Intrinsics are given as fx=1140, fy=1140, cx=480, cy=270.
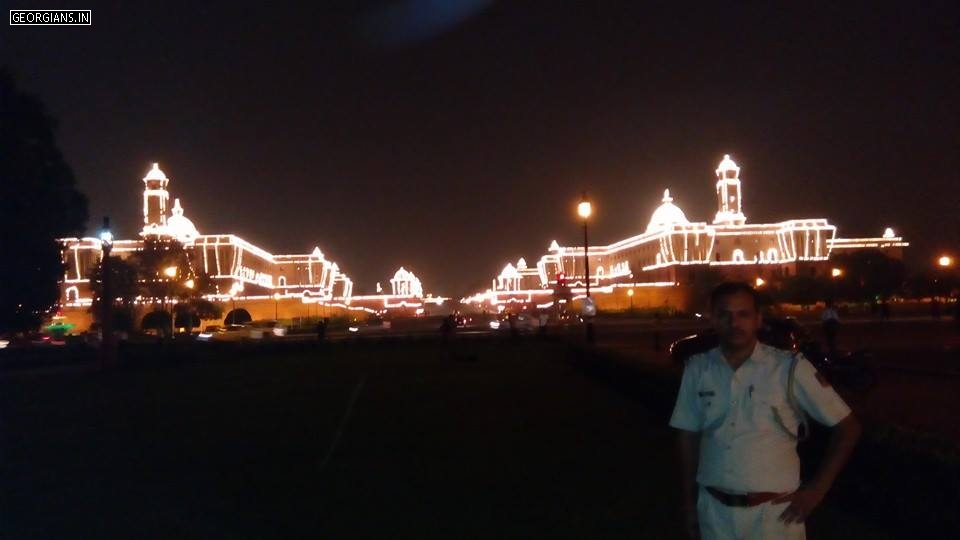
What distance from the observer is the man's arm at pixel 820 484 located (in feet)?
14.8

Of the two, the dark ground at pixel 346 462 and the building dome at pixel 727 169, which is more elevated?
the building dome at pixel 727 169

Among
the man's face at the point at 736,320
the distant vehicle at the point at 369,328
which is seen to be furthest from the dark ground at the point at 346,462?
the distant vehicle at the point at 369,328

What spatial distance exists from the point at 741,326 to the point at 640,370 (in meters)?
14.4

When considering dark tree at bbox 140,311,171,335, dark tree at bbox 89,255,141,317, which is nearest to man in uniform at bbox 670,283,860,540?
dark tree at bbox 140,311,171,335

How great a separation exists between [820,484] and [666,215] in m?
134

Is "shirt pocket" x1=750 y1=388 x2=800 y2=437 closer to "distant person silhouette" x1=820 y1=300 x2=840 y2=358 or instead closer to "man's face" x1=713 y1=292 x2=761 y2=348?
"man's face" x1=713 y1=292 x2=761 y2=348

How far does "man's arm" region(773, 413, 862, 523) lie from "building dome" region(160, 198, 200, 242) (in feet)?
366

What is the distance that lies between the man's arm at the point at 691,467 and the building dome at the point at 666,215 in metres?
129

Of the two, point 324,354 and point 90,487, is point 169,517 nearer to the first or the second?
point 90,487

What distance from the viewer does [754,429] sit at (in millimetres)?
4574

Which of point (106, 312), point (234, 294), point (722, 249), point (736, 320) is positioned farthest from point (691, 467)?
point (722, 249)

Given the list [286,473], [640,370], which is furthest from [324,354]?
[286,473]

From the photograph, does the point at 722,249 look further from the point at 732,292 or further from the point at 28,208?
the point at 732,292

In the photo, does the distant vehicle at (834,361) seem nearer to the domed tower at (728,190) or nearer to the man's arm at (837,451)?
the man's arm at (837,451)
